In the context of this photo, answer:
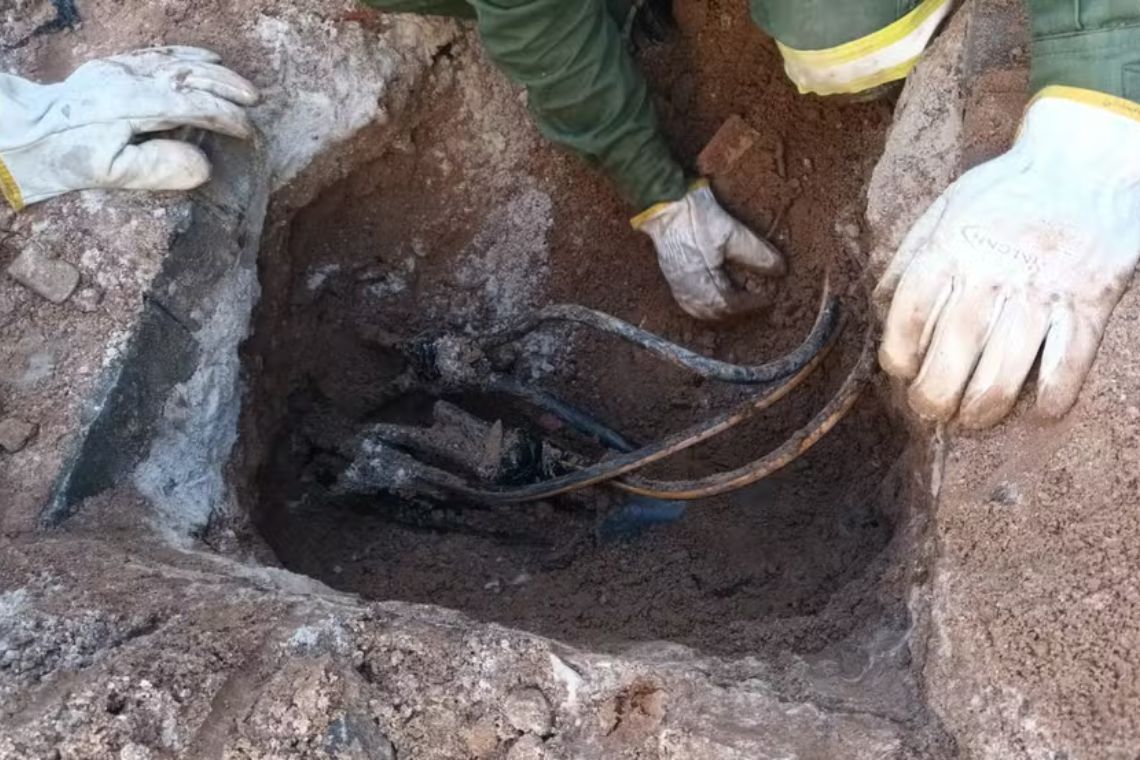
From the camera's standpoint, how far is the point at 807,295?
210cm

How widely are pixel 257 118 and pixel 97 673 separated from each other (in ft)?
3.60

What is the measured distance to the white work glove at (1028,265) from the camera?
1.29 m

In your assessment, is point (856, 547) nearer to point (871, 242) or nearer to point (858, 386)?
point (858, 386)

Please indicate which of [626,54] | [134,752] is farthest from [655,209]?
[134,752]

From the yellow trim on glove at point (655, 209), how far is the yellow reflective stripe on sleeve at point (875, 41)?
1.38ft

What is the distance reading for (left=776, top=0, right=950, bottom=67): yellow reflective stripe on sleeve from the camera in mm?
1646

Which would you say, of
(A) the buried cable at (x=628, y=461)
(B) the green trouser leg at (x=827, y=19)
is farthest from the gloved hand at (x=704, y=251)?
(B) the green trouser leg at (x=827, y=19)

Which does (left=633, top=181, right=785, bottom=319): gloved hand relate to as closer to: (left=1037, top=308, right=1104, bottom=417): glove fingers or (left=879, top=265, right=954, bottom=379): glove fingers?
(left=879, top=265, right=954, bottom=379): glove fingers

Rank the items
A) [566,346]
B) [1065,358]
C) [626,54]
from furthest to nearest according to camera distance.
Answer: [566,346] → [626,54] → [1065,358]

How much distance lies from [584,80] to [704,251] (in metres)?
0.45

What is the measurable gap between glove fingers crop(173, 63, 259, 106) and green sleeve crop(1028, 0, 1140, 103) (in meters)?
1.27

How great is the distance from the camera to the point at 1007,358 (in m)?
1.29

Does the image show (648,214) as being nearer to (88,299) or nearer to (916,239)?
(916,239)

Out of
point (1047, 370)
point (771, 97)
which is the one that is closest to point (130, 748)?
point (1047, 370)
